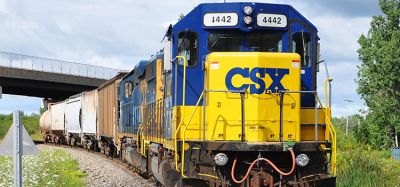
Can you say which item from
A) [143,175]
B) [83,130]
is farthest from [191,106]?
[83,130]

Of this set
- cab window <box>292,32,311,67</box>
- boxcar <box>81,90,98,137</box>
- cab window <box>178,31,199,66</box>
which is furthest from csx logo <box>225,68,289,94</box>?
boxcar <box>81,90,98,137</box>

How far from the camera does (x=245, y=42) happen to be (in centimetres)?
1004

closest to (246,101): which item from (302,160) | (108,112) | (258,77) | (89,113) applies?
(258,77)

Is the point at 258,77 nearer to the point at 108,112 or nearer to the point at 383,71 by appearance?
the point at 108,112

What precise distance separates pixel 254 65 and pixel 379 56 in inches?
1662

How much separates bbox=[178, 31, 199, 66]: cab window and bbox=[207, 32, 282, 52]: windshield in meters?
0.26

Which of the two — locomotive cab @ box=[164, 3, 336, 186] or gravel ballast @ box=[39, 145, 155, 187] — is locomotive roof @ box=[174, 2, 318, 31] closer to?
locomotive cab @ box=[164, 3, 336, 186]

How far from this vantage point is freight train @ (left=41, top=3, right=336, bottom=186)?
9.44 meters

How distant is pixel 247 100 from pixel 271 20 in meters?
1.50

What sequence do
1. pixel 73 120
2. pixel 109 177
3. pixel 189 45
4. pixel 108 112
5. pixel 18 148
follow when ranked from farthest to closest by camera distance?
pixel 73 120 → pixel 108 112 → pixel 109 177 → pixel 189 45 → pixel 18 148

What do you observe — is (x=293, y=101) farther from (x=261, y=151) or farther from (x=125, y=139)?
(x=125, y=139)

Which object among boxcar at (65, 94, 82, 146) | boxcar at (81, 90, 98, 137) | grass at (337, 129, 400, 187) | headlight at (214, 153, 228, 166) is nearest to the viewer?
headlight at (214, 153, 228, 166)

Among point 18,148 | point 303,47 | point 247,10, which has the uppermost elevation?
point 247,10

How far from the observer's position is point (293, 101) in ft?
32.2
